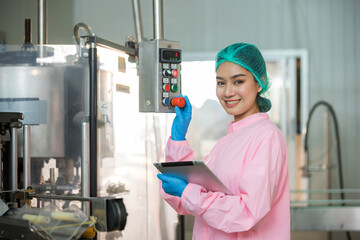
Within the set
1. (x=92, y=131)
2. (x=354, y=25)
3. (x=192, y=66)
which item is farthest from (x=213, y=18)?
(x=92, y=131)

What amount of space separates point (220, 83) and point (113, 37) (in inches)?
75.7

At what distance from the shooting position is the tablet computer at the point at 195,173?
1.24m

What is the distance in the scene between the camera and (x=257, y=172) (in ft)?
4.11

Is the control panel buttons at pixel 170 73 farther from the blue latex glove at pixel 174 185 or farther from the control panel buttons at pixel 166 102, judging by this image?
the blue latex glove at pixel 174 185

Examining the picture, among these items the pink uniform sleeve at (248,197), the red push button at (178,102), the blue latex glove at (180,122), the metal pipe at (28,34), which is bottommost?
the pink uniform sleeve at (248,197)

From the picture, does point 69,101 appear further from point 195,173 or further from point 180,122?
point 195,173

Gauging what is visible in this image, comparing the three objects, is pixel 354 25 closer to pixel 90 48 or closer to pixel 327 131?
pixel 327 131

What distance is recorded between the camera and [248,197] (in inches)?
49.1

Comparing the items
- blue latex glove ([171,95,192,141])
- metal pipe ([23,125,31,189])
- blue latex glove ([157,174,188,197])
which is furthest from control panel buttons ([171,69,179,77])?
metal pipe ([23,125,31,189])

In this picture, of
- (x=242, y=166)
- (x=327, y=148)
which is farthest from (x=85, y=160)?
(x=327, y=148)

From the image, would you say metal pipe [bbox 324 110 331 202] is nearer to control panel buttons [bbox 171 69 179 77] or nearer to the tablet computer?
control panel buttons [bbox 171 69 179 77]

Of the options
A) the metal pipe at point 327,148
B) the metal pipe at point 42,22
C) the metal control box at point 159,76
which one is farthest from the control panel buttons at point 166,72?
the metal pipe at point 327,148

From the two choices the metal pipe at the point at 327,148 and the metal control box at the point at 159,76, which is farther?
the metal pipe at the point at 327,148

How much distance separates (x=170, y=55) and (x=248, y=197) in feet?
1.88
